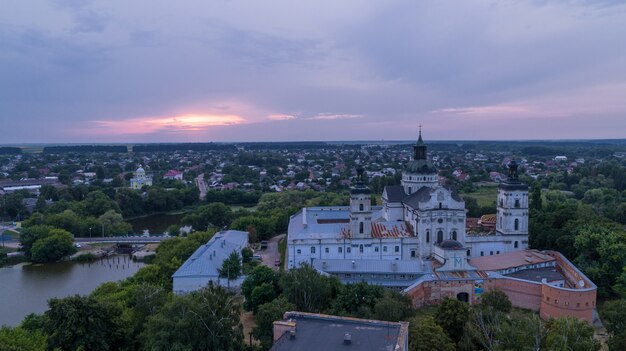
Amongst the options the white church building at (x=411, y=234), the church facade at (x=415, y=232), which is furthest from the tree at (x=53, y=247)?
the white church building at (x=411, y=234)

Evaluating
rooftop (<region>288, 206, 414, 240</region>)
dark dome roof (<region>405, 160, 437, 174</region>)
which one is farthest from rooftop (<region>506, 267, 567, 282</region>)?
dark dome roof (<region>405, 160, 437, 174</region>)

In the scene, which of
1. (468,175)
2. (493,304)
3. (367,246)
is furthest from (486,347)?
(468,175)

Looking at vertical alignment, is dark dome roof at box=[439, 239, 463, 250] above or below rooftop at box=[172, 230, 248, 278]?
above

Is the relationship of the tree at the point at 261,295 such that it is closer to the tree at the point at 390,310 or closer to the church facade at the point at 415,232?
the church facade at the point at 415,232

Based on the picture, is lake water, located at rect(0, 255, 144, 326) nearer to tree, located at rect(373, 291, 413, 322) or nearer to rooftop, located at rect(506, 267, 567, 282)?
tree, located at rect(373, 291, 413, 322)

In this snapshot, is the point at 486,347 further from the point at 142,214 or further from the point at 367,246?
the point at 142,214
